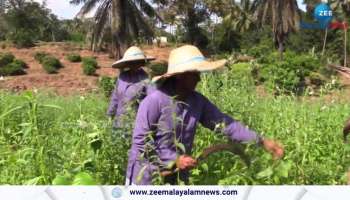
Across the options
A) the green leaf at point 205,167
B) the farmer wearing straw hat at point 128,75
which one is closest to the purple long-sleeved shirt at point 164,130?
the green leaf at point 205,167

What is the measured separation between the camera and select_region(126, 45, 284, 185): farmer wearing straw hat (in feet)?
9.48

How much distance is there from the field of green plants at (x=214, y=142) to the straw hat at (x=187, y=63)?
435mm

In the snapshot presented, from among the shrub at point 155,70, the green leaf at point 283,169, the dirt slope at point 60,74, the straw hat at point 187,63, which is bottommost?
the dirt slope at point 60,74

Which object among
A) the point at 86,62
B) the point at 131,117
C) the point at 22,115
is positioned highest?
the point at 131,117

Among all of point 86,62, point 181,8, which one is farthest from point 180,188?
point 181,8

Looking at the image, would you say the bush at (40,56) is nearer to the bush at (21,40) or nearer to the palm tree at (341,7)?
the bush at (21,40)

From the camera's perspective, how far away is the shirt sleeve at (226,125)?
121 inches

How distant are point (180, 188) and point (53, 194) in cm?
44

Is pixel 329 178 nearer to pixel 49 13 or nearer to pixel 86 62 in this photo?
pixel 86 62

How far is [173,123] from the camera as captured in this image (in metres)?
2.86

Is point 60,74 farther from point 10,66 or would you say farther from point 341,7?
point 341,7

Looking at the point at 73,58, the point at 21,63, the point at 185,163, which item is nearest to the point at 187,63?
the point at 185,163

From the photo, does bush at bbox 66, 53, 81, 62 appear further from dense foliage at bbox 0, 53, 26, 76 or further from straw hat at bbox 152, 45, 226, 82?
straw hat at bbox 152, 45, 226, 82

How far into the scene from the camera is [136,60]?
202 inches
